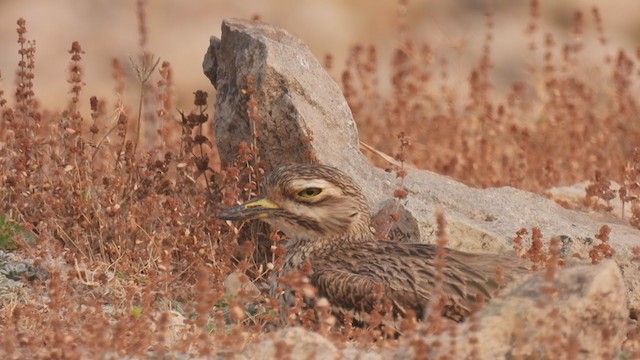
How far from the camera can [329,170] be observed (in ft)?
24.0

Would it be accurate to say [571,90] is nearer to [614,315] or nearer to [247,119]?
[247,119]

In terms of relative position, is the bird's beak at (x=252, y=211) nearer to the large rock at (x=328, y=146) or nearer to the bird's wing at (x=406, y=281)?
the bird's wing at (x=406, y=281)

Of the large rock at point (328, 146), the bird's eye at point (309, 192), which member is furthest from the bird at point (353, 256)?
the large rock at point (328, 146)

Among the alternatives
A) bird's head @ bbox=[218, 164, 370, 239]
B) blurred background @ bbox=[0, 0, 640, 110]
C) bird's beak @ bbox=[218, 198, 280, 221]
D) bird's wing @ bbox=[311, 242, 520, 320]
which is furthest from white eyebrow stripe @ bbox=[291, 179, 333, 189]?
blurred background @ bbox=[0, 0, 640, 110]

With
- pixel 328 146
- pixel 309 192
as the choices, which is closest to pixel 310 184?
pixel 309 192

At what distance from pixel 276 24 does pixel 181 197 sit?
30.8 ft

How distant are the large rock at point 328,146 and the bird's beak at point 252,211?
2.68ft

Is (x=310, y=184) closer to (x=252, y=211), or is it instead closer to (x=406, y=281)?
(x=252, y=211)

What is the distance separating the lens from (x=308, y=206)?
7191 millimetres

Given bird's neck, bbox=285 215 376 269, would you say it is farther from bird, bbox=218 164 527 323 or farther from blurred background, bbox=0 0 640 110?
blurred background, bbox=0 0 640 110

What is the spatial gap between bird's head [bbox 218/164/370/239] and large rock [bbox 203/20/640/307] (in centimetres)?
67

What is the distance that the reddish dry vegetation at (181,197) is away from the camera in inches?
239

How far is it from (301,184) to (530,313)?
1.82 m

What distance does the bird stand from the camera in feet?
21.4
